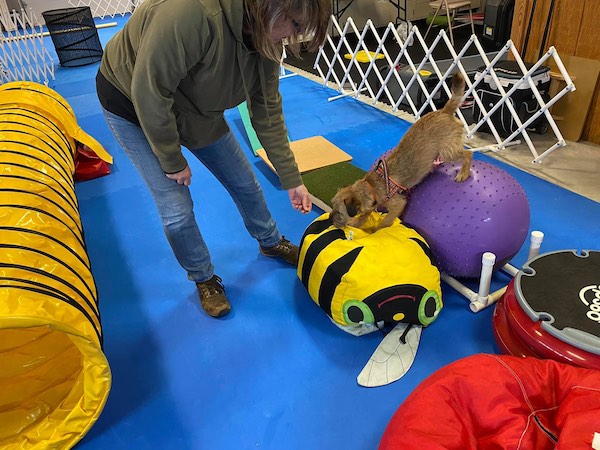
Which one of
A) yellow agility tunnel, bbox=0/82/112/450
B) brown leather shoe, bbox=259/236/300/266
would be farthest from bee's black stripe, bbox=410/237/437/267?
yellow agility tunnel, bbox=0/82/112/450

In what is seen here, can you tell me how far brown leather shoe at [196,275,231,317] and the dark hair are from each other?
1.05m

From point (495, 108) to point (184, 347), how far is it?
97.3 inches

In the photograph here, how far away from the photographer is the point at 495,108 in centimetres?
297

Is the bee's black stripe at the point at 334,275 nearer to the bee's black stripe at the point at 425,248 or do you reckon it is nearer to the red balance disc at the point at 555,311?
the bee's black stripe at the point at 425,248

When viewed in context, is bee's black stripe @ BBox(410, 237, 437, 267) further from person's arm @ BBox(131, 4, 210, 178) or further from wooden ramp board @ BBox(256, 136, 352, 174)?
wooden ramp board @ BBox(256, 136, 352, 174)

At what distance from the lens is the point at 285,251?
7.02 ft

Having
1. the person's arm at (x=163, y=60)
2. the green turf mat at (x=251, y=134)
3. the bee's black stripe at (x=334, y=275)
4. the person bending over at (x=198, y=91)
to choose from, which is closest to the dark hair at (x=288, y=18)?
the person bending over at (x=198, y=91)

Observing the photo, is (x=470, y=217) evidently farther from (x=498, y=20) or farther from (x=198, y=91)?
(x=498, y=20)

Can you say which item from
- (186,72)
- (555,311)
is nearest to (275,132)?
(186,72)

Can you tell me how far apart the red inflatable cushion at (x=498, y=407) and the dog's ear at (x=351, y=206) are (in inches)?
30.3

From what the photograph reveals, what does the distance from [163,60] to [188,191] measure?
60 cm

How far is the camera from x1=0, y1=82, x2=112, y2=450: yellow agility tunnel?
4.09 feet

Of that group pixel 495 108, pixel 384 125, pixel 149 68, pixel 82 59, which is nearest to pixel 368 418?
pixel 149 68

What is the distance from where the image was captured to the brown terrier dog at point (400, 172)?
1.88 meters
